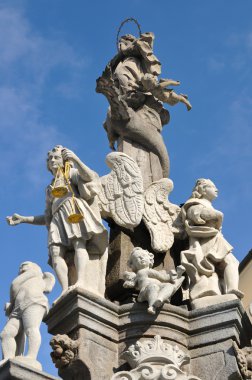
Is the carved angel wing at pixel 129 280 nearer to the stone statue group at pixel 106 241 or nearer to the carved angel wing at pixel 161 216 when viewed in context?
the stone statue group at pixel 106 241

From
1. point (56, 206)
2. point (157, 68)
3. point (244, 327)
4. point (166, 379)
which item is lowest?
point (166, 379)

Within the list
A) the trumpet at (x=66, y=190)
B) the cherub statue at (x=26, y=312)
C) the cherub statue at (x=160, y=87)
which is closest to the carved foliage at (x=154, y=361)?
the cherub statue at (x=26, y=312)

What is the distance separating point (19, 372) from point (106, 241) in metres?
2.31

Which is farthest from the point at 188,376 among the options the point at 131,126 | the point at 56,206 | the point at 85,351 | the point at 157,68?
the point at 157,68

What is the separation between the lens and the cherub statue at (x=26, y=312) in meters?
10.0

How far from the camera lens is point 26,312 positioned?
1024 cm

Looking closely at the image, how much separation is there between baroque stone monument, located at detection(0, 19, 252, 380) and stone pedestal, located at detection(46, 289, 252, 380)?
0.01 m

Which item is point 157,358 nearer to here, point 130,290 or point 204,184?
point 130,290

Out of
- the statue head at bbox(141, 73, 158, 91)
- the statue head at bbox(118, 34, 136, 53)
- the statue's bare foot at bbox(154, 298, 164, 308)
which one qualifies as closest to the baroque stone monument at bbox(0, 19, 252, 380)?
the statue's bare foot at bbox(154, 298, 164, 308)

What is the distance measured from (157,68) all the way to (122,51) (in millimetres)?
628

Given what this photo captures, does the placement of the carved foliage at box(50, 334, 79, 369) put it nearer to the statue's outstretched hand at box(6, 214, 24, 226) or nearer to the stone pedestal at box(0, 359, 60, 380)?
the stone pedestal at box(0, 359, 60, 380)

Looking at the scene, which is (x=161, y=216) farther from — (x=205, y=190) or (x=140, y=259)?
(x=140, y=259)

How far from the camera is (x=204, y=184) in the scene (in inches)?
479

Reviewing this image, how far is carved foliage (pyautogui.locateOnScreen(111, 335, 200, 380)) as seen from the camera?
9773 mm
